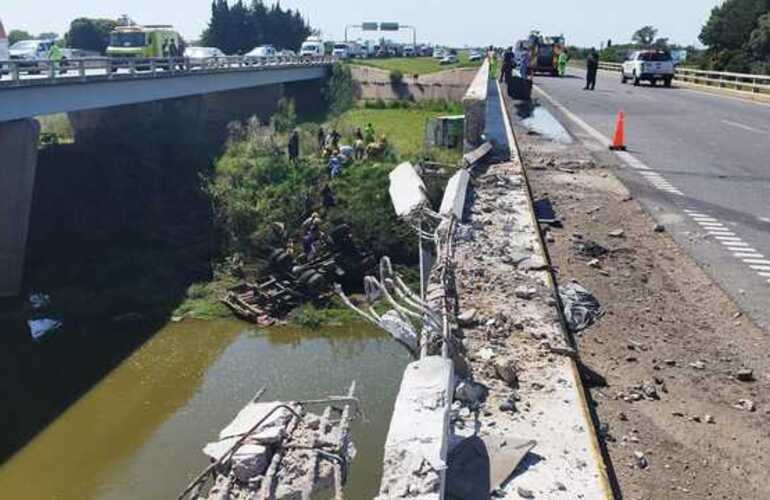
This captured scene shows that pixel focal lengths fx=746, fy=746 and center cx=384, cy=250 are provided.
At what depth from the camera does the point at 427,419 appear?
4746 millimetres

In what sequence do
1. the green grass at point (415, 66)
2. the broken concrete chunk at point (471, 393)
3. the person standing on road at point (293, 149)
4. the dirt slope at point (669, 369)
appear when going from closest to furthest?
the dirt slope at point (669, 369) < the broken concrete chunk at point (471, 393) < the person standing on road at point (293, 149) < the green grass at point (415, 66)

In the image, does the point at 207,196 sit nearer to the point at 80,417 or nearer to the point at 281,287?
the point at 281,287

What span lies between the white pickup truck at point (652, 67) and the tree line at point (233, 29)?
59932 mm

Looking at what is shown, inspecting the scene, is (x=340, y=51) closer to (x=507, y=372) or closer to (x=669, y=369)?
(x=669, y=369)

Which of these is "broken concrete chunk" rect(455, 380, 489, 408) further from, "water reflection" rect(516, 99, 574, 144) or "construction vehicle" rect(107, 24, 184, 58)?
"construction vehicle" rect(107, 24, 184, 58)

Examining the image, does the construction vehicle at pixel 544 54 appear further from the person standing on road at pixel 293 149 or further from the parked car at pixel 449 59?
the parked car at pixel 449 59

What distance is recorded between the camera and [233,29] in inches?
3762

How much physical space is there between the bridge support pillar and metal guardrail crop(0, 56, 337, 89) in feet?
5.88

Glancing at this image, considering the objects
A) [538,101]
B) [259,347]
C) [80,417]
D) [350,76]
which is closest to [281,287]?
[259,347]

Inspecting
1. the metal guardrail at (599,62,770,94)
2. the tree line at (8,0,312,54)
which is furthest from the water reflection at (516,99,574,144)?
the tree line at (8,0,312,54)

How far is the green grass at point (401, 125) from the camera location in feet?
95.2

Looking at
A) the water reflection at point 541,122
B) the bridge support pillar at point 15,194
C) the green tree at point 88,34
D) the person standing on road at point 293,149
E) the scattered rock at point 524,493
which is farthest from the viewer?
the green tree at point 88,34

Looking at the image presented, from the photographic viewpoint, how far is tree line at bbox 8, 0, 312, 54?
91250 millimetres

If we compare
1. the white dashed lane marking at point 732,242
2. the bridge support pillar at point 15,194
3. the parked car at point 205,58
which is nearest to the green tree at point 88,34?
the parked car at point 205,58
